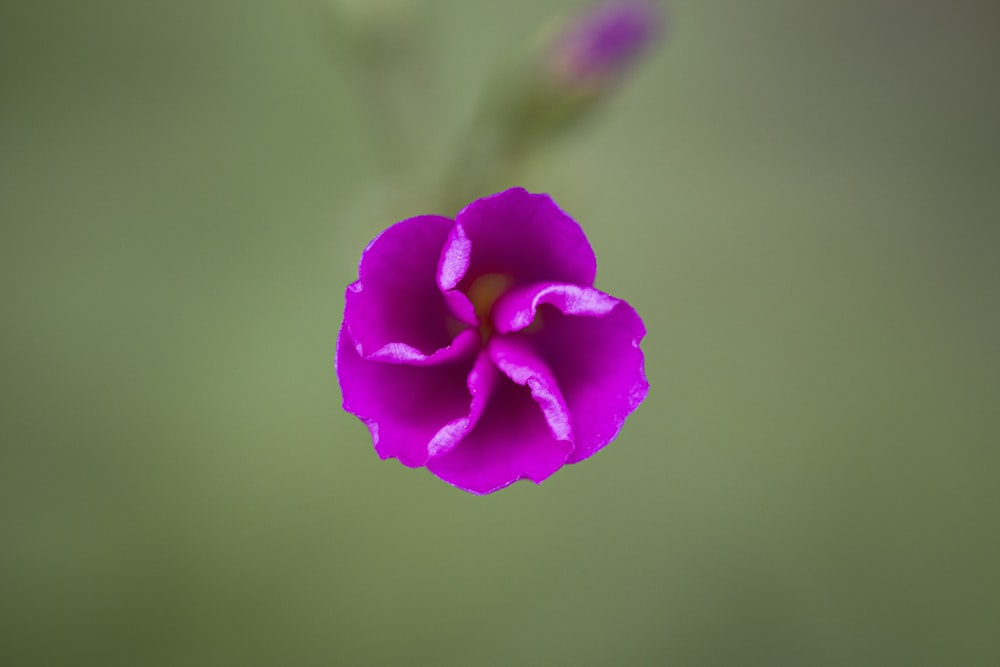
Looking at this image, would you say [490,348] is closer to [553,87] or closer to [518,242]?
[518,242]

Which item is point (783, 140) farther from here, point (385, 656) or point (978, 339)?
point (385, 656)

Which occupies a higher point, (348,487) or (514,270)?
(348,487)

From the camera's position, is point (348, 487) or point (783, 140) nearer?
point (348, 487)

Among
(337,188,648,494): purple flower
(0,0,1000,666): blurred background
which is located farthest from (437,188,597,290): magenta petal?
(0,0,1000,666): blurred background

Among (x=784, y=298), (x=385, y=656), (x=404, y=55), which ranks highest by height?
(x=404, y=55)

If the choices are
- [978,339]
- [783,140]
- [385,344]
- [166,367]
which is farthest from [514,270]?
[978,339]

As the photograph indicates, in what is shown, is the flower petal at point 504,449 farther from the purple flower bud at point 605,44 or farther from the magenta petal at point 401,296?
the purple flower bud at point 605,44
